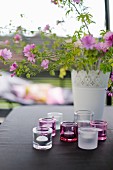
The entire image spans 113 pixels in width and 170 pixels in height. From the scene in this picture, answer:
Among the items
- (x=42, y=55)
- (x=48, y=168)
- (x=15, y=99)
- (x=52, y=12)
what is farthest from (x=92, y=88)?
(x=15, y=99)

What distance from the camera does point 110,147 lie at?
108cm

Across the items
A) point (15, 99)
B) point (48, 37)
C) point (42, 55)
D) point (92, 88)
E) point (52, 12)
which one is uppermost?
point (52, 12)

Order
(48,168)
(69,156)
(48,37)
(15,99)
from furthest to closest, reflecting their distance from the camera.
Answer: (15,99) < (48,37) < (69,156) < (48,168)

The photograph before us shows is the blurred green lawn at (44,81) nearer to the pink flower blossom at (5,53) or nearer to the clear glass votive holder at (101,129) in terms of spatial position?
the pink flower blossom at (5,53)

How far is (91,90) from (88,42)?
334mm

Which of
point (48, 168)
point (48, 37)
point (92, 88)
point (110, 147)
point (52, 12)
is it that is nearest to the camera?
point (48, 168)

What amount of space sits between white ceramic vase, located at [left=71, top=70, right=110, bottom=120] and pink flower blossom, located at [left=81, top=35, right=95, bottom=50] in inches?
10.7

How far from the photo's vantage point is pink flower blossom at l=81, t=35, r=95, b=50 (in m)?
1.16

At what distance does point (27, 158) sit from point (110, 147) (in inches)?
13.5

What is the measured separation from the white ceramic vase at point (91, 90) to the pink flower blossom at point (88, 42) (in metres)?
0.27

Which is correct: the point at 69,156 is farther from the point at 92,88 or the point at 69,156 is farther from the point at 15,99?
the point at 15,99

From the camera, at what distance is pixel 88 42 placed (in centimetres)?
116

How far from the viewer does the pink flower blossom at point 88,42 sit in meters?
1.16

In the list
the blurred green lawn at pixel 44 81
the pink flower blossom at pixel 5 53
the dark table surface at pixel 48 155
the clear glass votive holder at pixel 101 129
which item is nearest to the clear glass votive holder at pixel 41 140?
the dark table surface at pixel 48 155
